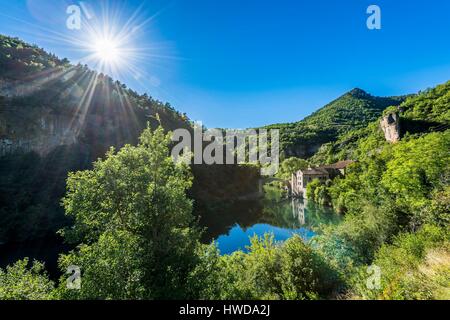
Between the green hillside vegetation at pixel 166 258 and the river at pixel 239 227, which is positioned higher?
the green hillside vegetation at pixel 166 258

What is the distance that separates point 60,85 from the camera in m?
64.6

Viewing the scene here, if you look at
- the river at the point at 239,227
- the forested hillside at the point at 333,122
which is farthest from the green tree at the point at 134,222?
the forested hillside at the point at 333,122

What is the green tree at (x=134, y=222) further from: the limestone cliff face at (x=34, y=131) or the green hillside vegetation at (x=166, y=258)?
the limestone cliff face at (x=34, y=131)

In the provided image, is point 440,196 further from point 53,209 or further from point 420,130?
point 420,130

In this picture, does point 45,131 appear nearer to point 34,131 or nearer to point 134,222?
point 34,131

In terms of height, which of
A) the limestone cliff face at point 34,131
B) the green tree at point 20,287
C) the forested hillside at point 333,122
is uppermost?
the forested hillside at point 333,122

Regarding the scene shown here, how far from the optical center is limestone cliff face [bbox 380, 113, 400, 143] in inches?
2445

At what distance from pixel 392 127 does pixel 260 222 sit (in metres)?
49.4

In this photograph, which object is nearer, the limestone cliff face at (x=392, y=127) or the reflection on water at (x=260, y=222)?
the reflection on water at (x=260, y=222)

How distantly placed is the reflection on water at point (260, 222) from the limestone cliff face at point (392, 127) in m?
32.5

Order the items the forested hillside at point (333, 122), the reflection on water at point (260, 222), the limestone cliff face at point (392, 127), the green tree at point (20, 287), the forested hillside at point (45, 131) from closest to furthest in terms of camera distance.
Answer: the green tree at point (20, 287) < the reflection on water at point (260, 222) < the forested hillside at point (45, 131) < the limestone cliff face at point (392, 127) < the forested hillside at point (333, 122)

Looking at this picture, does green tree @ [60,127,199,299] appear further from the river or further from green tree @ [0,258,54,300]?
the river

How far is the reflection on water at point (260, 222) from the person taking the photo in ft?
102
